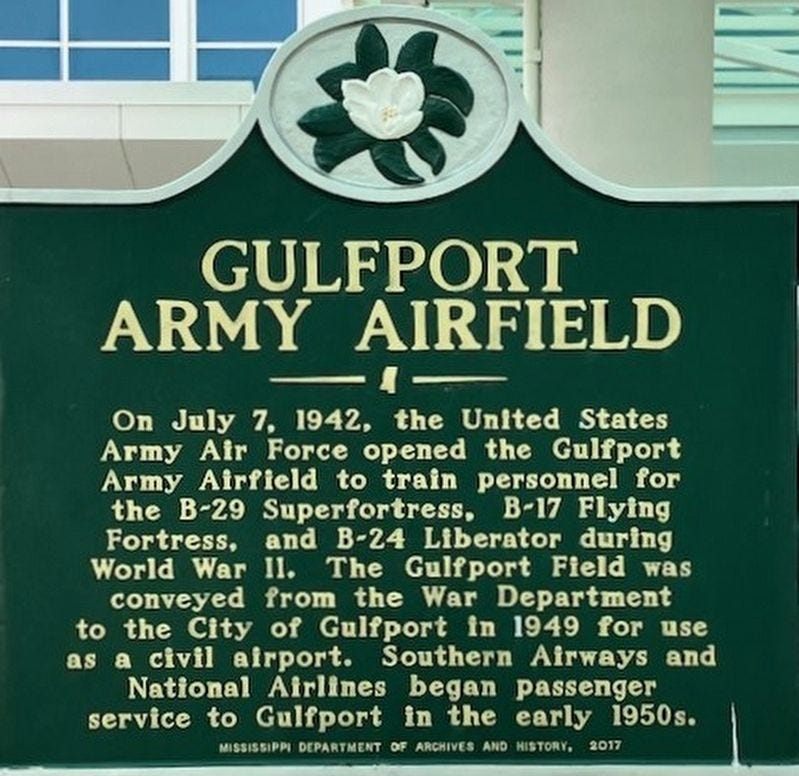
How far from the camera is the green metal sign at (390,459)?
13.9 ft

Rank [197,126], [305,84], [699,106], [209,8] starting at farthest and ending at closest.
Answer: [209,8], [197,126], [699,106], [305,84]

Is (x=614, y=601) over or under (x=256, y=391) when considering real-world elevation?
under

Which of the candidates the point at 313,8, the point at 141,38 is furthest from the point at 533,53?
the point at 141,38

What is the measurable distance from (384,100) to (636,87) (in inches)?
93.9

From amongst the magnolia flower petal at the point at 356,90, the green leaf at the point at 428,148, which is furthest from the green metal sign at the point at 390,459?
the magnolia flower petal at the point at 356,90

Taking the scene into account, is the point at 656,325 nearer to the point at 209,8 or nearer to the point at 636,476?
the point at 636,476

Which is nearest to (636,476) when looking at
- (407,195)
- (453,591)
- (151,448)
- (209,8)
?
(453,591)

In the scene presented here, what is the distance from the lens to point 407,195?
13.9 feet

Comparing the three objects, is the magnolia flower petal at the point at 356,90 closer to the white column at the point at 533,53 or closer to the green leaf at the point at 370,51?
the green leaf at the point at 370,51

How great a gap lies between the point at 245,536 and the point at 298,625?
0.91ft

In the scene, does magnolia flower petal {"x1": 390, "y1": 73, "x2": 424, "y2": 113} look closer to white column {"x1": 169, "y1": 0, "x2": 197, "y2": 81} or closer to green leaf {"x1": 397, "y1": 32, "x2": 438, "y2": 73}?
green leaf {"x1": 397, "y1": 32, "x2": 438, "y2": 73}

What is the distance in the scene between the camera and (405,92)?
4.17m

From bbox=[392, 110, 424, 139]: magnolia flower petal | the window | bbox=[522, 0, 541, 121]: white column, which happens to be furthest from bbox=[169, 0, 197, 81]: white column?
bbox=[392, 110, 424, 139]: magnolia flower petal

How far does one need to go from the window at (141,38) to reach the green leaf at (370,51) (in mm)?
10671
